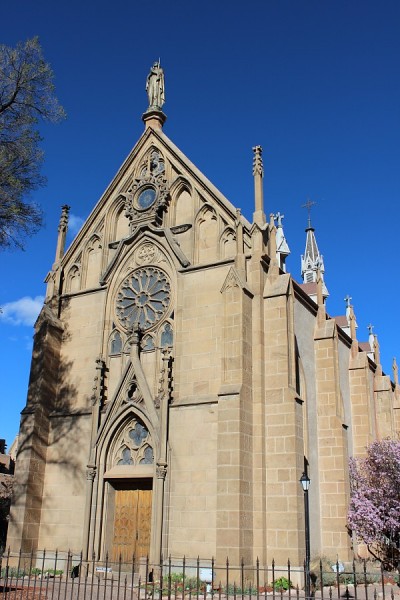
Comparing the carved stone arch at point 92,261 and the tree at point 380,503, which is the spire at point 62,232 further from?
the tree at point 380,503

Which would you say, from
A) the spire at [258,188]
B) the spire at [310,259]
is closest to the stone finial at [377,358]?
the spire at [258,188]

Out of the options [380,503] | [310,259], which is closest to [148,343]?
[380,503]

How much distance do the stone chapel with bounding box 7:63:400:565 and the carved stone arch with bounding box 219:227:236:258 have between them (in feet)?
0.20

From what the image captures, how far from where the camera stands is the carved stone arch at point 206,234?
2175 centimetres

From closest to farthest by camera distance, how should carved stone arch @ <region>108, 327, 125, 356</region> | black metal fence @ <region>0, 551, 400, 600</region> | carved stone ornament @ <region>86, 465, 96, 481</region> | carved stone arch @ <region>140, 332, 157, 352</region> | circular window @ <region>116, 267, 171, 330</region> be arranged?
black metal fence @ <region>0, 551, 400, 600</region> → carved stone ornament @ <region>86, 465, 96, 481</region> → carved stone arch @ <region>140, 332, 157, 352</region> → circular window @ <region>116, 267, 171, 330</region> → carved stone arch @ <region>108, 327, 125, 356</region>

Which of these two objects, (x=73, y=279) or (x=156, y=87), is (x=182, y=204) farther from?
(x=156, y=87)

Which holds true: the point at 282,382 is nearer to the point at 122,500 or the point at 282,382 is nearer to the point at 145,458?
the point at 145,458

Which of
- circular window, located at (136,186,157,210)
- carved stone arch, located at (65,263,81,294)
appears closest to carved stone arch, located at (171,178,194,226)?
circular window, located at (136,186,157,210)

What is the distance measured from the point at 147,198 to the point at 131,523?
41.1 ft

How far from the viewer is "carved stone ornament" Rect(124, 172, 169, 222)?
23.7 metres

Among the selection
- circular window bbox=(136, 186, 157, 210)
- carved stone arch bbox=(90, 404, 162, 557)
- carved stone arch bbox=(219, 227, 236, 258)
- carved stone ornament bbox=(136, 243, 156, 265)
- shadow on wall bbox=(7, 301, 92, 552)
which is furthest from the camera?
circular window bbox=(136, 186, 157, 210)

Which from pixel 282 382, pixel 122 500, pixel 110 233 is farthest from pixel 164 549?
pixel 110 233

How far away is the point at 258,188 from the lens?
21.6 metres

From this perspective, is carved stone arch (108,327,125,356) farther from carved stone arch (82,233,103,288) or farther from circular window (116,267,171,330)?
carved stone arch (82,233,103,288)
